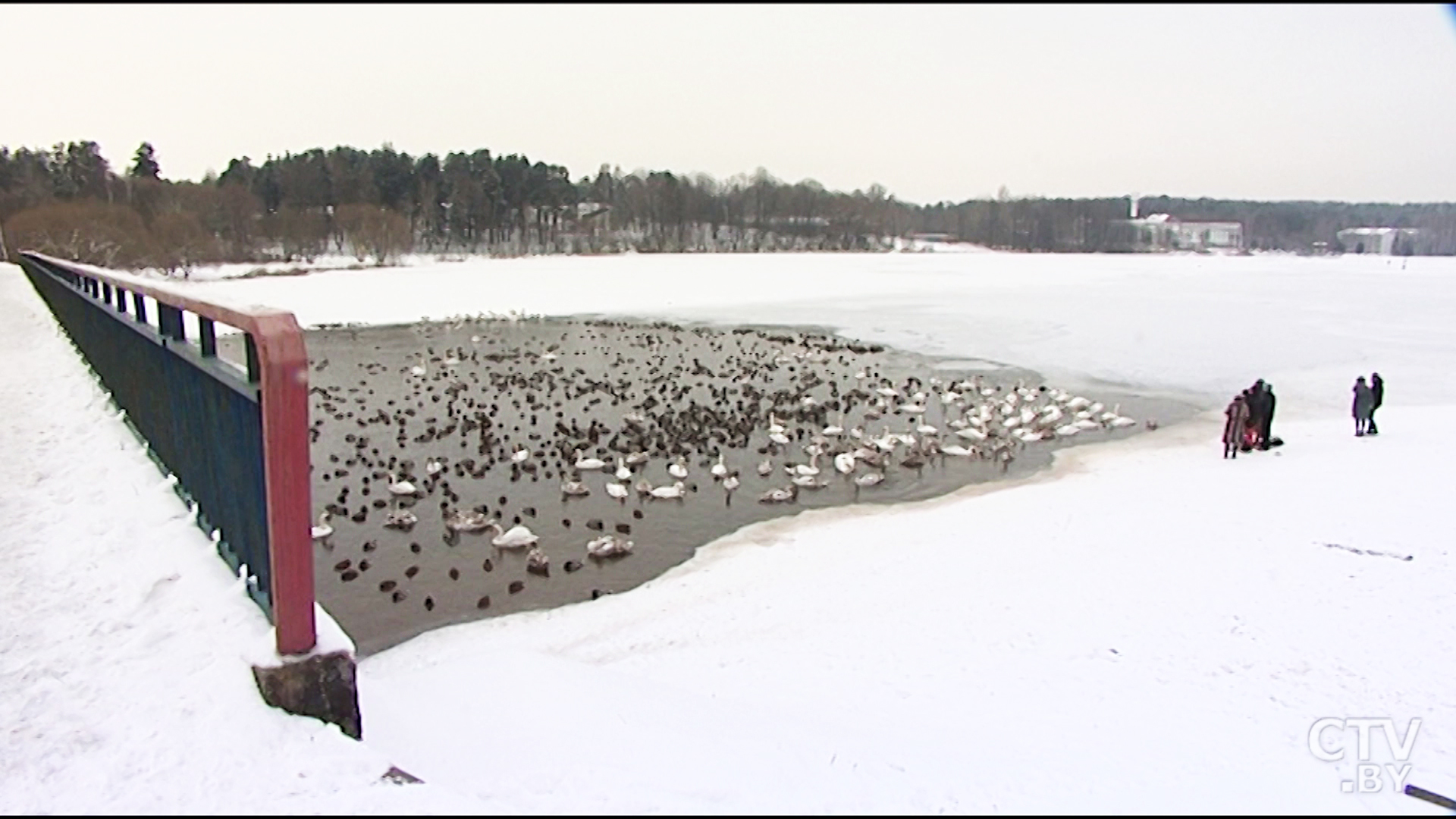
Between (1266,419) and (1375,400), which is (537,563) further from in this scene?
(1375,400)

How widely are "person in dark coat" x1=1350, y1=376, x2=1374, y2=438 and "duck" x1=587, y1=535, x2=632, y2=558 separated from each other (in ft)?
39.6

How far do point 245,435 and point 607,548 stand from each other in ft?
19.2

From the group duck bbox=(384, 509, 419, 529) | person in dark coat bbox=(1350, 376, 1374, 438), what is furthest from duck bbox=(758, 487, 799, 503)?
person in dark coat bbox=(1350, 376, 1374, 438)

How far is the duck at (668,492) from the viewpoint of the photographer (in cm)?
1095

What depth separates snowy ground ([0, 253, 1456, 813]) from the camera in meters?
2.99

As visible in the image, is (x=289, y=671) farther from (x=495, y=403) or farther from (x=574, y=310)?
(x=574, y=310)

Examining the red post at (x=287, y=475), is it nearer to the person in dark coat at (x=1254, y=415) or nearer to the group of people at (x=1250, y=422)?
the group of people at (x=1250, y=422)

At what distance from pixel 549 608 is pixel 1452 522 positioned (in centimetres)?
918

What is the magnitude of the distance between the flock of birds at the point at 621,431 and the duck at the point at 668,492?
0.03 metres

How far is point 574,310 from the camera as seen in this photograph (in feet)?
121

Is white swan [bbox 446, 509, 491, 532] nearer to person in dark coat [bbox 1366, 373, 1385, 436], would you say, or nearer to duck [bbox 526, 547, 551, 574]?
duck [bbox 526, 547, 551, 574]

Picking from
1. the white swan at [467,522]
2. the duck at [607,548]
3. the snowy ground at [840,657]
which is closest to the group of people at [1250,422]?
the snowy ground at [840,657]

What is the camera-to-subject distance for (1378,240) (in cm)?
12594

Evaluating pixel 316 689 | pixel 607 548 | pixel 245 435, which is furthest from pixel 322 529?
pixel 316 689
